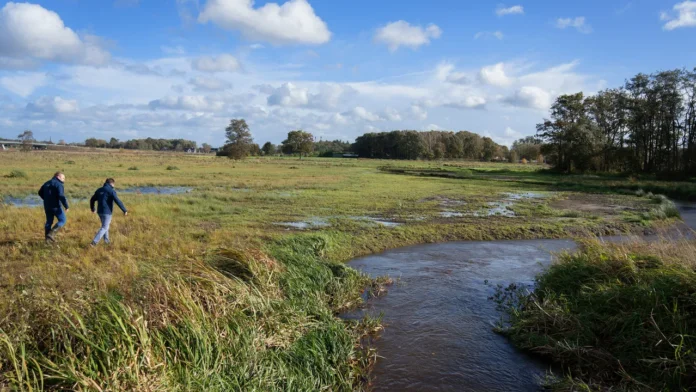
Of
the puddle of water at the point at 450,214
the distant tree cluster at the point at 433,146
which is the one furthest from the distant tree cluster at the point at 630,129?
the distant tree cluster at the point at 433,146

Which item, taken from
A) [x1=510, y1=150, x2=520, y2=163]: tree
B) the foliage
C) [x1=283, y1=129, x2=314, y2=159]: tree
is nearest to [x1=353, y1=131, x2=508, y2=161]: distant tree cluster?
[x1=510, y1=150, x2=520, y2=163]: tree

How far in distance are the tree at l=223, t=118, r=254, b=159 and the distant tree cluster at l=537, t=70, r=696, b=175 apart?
204 ft

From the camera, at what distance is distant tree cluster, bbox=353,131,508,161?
467 ft

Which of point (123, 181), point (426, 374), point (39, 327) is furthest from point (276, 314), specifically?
point (123, 181)

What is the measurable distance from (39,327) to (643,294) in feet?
33.3

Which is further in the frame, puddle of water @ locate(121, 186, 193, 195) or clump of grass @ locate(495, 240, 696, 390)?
puddle of water @ locate(121, 186, 193, 195)

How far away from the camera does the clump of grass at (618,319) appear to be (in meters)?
6.64

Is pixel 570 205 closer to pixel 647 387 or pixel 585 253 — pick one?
pixel 585 253

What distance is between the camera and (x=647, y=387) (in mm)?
6211

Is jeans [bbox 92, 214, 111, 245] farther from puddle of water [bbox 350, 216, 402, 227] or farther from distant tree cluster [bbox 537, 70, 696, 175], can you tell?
distant tree cluster [bbox 537, 70, 696, 175]

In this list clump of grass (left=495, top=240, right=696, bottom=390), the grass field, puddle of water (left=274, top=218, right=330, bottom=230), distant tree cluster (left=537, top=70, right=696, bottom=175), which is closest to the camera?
the grass field

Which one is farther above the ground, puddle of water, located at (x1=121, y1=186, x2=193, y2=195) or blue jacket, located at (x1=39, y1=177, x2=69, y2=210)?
blue jacket, located at (x1=39, y1=177, x2=69, y2=210)

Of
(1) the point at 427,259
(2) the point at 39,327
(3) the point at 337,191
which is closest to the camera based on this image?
(2) the point at 39,327

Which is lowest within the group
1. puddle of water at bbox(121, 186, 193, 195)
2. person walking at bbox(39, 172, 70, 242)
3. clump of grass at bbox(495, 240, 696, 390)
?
clump of grass at bbox(495, 240, 696, 390)
